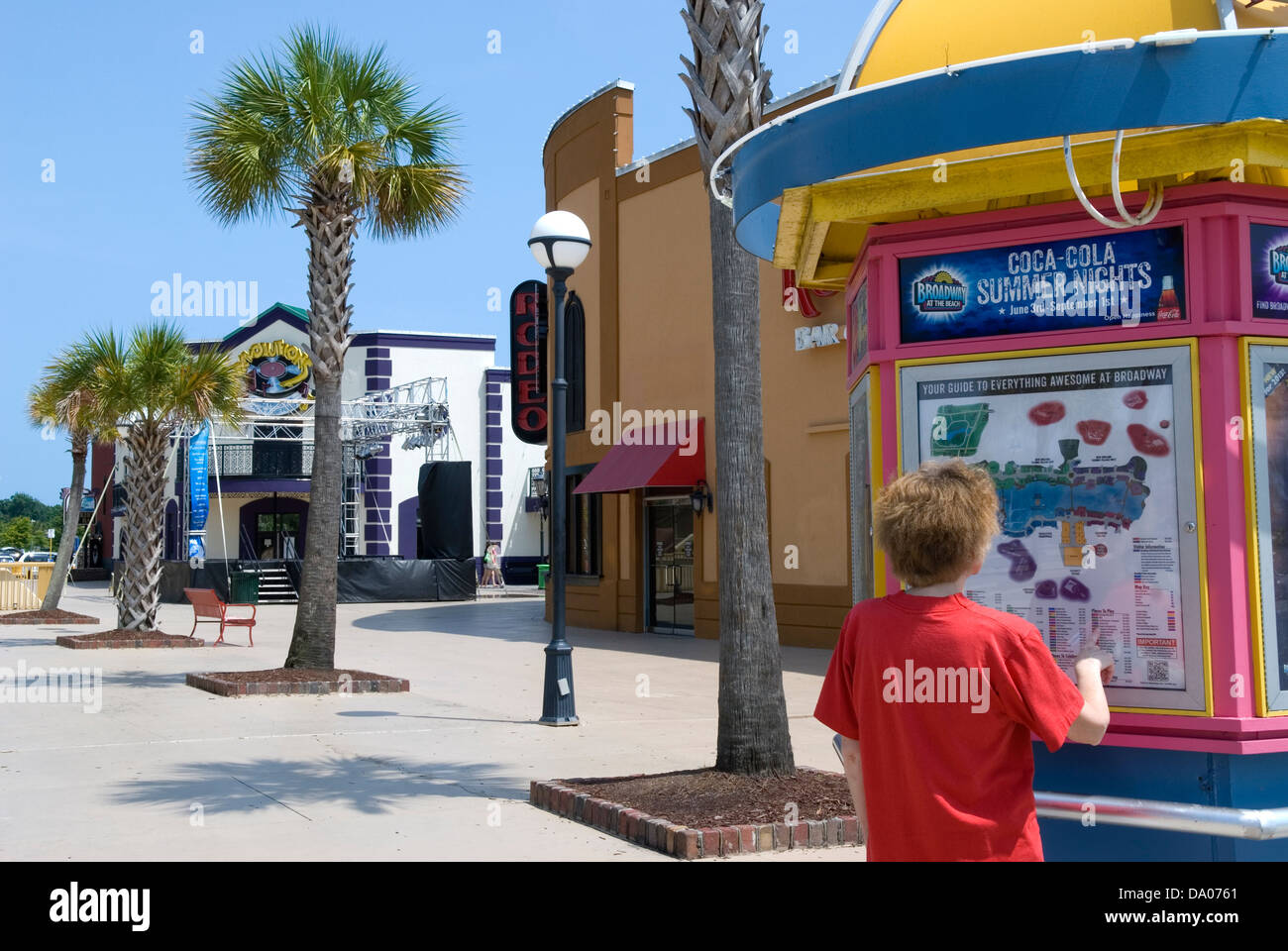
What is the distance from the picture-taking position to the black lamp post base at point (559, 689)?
11188mm

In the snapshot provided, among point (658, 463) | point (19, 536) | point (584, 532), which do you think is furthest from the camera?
point (19, 536)

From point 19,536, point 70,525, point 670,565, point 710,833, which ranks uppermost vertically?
point 19,536

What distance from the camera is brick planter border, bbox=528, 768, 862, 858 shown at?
6.25 metres

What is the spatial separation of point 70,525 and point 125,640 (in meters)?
7.57

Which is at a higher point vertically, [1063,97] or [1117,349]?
[1063,97]

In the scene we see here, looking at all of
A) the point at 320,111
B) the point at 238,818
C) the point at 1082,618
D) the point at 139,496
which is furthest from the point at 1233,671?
the point at 139,496

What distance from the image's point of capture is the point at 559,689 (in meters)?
11.2

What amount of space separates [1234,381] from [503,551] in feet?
138

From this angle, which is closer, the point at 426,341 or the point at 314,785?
the point at 314,785

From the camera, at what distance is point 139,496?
20047 millimetres

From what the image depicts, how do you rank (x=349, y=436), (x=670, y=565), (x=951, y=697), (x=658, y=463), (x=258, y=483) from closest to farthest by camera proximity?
(x=951, y=697) → (x=658, y=463) → (x=670, y=565) → (x=349, y=436) → (x=258, y=483)

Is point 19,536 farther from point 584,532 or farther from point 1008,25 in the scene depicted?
point 1008,25

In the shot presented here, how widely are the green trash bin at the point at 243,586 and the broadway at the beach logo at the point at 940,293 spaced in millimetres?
29218

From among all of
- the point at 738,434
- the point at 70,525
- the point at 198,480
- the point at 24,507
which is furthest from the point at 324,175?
the point at 24,507
